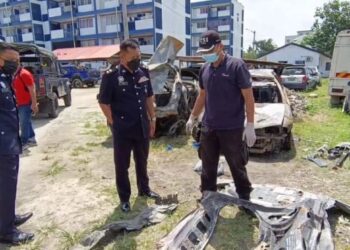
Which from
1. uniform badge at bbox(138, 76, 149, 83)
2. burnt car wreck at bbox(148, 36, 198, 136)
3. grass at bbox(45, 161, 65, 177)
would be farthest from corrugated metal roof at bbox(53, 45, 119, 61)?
uniform badge at bbox(138, 76, 149, 83)

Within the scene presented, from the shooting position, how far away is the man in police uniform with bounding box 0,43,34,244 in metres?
3.27

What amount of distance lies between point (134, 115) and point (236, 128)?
1137mm

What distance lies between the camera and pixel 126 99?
3844 millimetres

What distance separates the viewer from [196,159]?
613 centimetres

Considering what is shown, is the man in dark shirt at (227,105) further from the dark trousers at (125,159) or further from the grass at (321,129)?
the grass at (321,129)

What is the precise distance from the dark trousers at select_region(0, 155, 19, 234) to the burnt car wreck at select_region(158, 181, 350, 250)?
154 centimetres

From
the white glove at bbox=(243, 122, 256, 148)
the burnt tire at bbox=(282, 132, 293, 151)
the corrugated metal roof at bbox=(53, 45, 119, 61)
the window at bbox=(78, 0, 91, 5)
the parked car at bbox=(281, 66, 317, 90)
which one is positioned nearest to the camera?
the white glove at bbox=(243, 122, 256, 148)

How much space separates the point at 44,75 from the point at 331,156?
786cm

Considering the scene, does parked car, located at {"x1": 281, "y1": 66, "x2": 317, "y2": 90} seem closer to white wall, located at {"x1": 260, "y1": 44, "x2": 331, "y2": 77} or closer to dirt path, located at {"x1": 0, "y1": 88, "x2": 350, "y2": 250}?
dirt path, located at {"x1": 0, "y1": 88, "x2": 350, "y2": 250}

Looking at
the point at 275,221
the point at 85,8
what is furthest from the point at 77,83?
the point at 275,221

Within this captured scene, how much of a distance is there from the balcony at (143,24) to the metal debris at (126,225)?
3266 cm

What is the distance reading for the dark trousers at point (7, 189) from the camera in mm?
3310

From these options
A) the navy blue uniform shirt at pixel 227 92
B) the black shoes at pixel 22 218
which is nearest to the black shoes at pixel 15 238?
the black shoes at pixel 22 218

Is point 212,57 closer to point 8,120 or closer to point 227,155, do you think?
point 227,155
